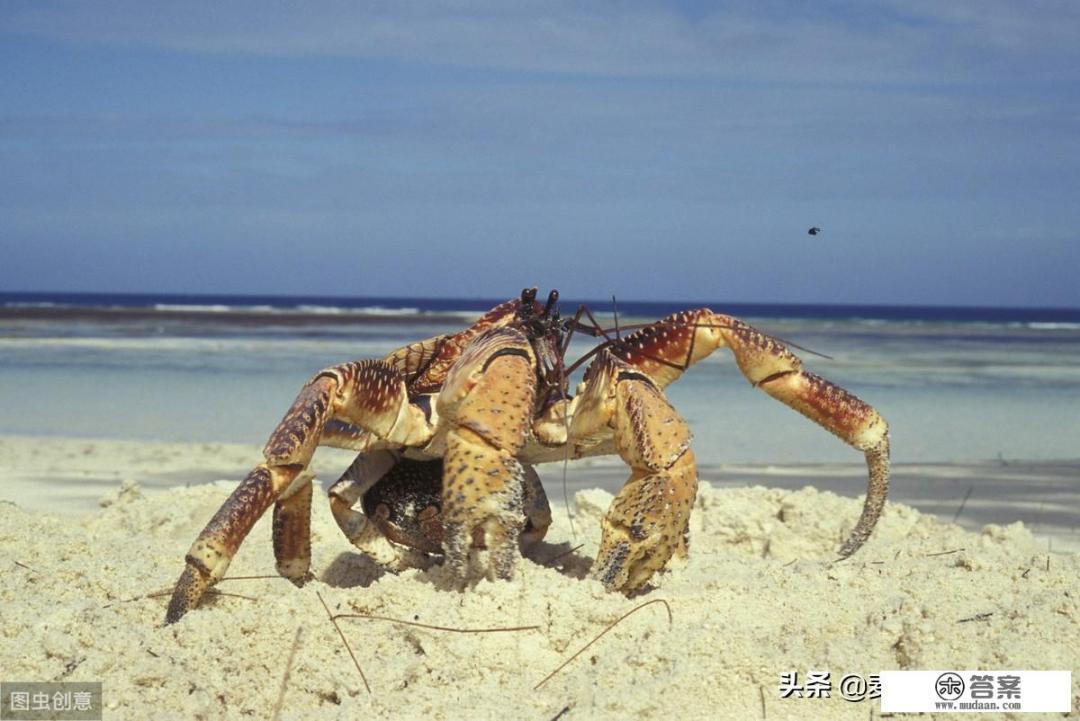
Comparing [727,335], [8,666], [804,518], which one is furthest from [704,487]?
[8,666]

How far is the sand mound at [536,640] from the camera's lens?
3.35 meters

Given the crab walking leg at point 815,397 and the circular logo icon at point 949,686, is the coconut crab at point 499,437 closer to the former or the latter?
the crab walking leg at point 815,397

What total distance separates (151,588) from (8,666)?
93 centimetres

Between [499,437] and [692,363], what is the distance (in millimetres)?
1252

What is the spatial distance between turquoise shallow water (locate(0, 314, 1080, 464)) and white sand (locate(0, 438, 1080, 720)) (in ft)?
21.7

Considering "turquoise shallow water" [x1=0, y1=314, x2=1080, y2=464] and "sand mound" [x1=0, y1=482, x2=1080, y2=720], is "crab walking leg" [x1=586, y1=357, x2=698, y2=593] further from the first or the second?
"turquoise shallow water" [x1=0, y1=314, x2=1080, y2=464]

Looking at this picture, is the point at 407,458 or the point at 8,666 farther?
the point at 407,458

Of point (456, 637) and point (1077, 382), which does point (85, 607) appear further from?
point (1077, 382)

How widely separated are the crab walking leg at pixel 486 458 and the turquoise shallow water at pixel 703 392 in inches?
273

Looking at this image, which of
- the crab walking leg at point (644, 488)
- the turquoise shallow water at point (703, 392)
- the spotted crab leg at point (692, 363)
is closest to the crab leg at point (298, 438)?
the spotted crab leg at point (692, 363)

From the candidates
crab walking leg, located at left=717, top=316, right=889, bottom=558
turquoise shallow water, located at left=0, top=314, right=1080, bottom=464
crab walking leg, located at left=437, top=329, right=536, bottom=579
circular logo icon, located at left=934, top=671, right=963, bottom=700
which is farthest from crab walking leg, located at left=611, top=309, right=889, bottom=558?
turquoise shallow water, located at left=0, top=314, right=1080, bottom=464

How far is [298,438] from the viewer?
396 centimetres

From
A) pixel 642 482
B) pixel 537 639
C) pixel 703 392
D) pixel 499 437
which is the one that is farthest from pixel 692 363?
pixel 703 392

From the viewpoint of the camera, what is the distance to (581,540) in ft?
18.9
